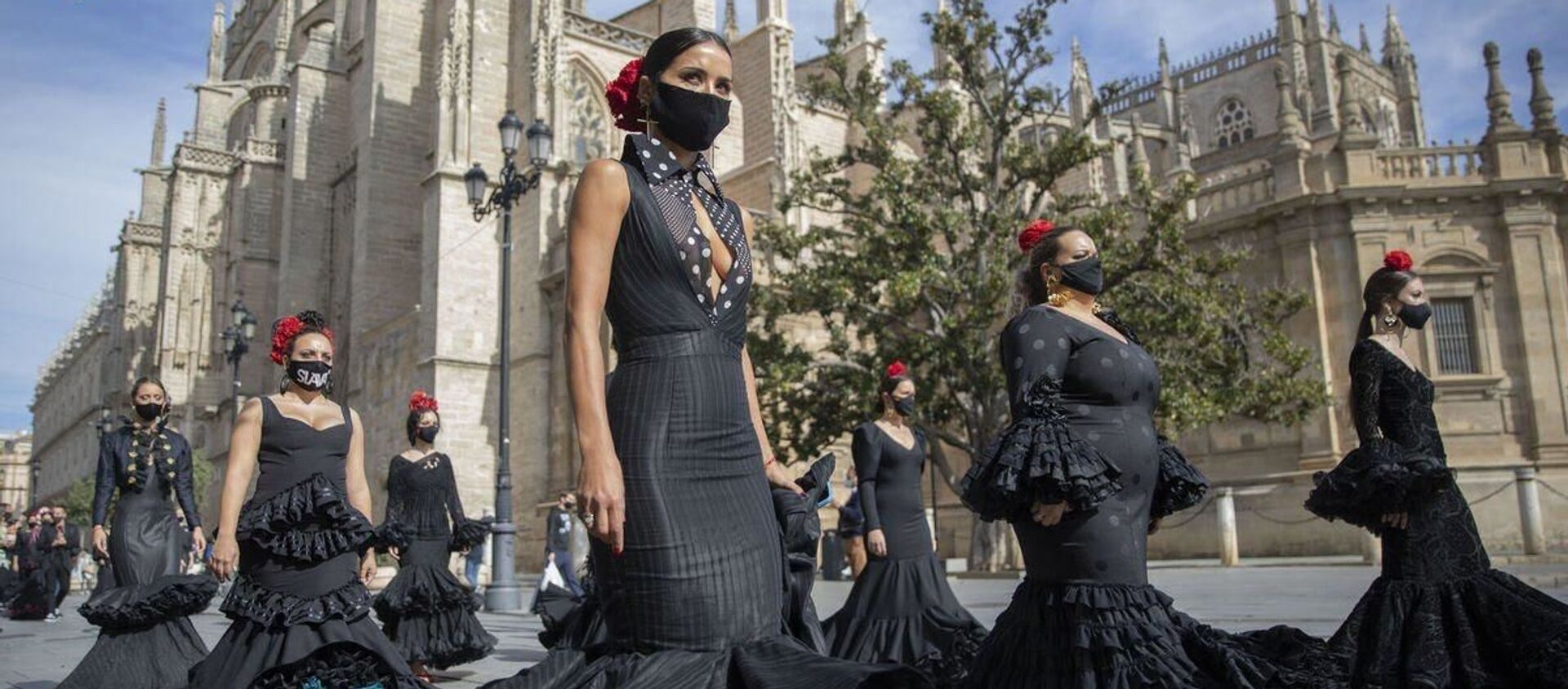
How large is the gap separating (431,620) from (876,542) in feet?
9.56

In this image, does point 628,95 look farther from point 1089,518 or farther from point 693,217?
point 1089,518

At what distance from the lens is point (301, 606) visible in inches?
177

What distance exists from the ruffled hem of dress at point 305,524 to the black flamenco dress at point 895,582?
2617mm

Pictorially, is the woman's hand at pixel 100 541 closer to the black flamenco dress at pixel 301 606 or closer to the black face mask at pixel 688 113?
the black flamenco dress at pixel 301 606

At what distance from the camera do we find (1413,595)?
156 inches

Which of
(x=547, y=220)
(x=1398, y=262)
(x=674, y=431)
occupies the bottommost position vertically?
(x=674, y=431)

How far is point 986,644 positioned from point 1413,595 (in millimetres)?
1822

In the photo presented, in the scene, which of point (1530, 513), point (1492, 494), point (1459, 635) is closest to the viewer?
point (1459, 635)

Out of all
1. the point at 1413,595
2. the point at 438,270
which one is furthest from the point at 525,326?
the point at 1413,595

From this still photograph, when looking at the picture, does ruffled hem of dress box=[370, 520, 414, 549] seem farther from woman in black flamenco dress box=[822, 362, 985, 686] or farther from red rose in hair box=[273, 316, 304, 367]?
woman in black flamenco dress box=[822, 362, 985, 686]

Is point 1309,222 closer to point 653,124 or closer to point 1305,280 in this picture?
point 1305,280

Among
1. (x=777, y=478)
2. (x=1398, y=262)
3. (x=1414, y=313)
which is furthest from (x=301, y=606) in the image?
(x=1398, y=262)

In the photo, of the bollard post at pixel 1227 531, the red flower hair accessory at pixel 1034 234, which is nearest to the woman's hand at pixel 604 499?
the red flower hair accessory at pixel 1034 234

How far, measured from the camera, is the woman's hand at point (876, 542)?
6.15m
